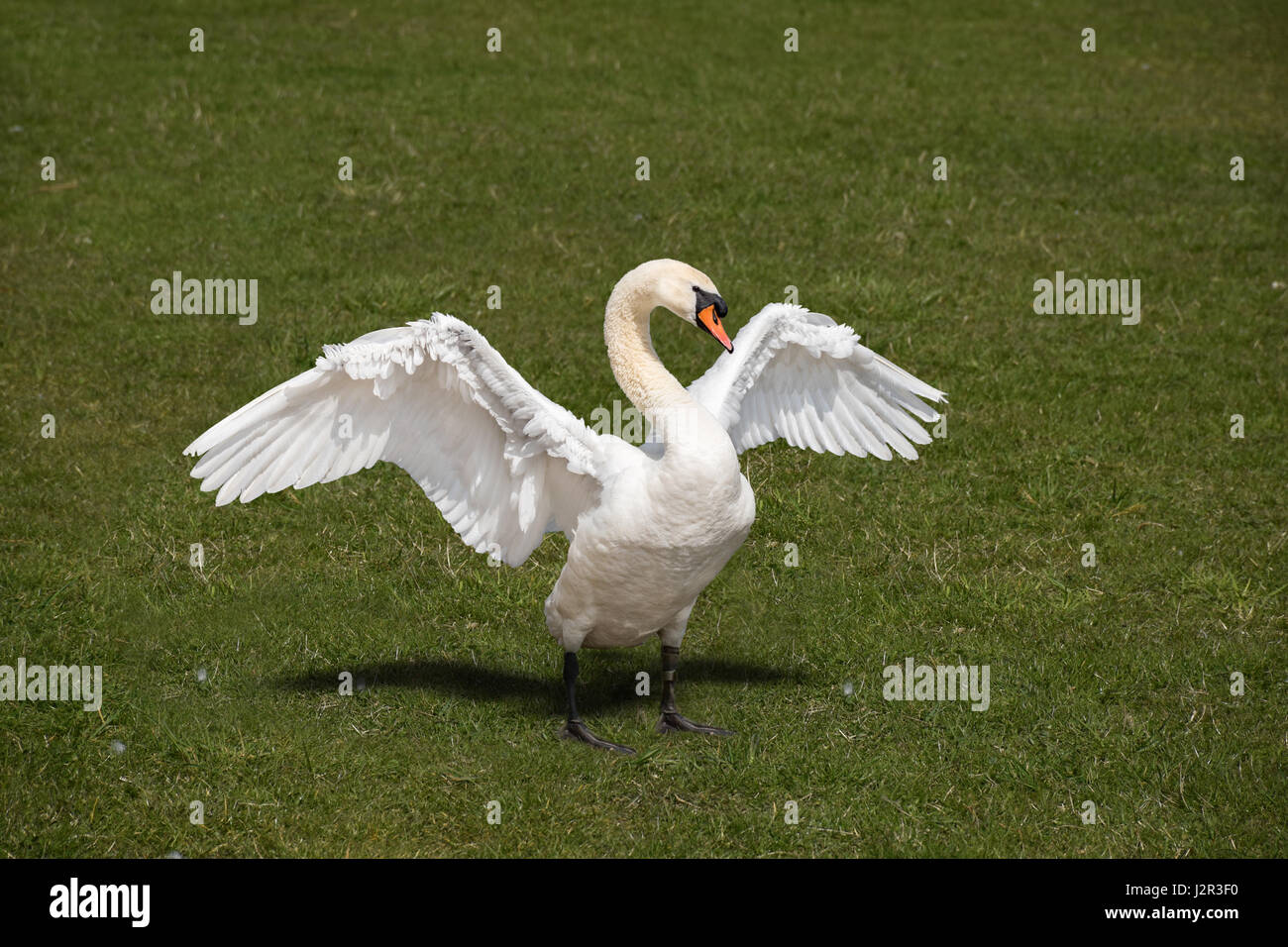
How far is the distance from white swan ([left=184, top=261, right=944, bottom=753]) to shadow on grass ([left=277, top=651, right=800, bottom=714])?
0.56 m

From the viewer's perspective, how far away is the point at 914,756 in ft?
25.8

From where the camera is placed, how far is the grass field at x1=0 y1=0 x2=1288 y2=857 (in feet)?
24.9

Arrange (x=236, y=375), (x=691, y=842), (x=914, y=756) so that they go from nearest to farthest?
(x=691, y=842) < (x=914, y=756) < (x=236, y=375)

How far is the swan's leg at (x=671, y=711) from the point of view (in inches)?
321

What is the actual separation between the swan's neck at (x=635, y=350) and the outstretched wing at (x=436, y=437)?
30 centimetres

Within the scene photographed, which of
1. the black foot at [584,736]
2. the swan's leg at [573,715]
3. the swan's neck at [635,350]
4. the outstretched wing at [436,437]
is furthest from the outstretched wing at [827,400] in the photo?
the black foot at [584,736]

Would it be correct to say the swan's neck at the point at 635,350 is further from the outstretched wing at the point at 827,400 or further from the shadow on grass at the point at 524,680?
the shadow on grass at the point at 524,680

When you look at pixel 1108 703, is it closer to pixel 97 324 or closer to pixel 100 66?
pixel 97 324

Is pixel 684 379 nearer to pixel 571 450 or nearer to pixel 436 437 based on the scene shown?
pixel 436 437

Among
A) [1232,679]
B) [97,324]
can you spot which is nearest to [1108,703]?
[1232,679]

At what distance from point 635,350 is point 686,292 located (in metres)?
0.44

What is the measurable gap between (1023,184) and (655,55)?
5506 millimetres

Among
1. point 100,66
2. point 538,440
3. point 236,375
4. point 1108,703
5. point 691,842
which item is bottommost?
point 691,842

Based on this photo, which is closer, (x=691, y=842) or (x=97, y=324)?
(x=691, y=842)
